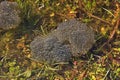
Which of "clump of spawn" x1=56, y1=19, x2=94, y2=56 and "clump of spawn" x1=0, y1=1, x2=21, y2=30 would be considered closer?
"clump of spawn" x1=56, y1=19, x2=94, y2=56

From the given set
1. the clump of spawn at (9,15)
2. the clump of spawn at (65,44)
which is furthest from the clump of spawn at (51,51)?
the clump of spawn at (9,15)

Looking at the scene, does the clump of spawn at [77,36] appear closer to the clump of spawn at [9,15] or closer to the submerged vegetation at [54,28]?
the submerged vegetation at [54,28]

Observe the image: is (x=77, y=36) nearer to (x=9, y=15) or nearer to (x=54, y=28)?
(x=54, y=28)

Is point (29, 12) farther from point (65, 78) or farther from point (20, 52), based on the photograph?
point (65, 78)

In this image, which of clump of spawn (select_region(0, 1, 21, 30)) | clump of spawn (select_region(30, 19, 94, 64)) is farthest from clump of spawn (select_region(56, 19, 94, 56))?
clump of spawn (select_region(0, 1, 21, 30))

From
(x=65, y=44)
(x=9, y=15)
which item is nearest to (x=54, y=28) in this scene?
(x=65, y=44)

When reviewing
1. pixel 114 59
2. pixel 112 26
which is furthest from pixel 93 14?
pixel 114 59

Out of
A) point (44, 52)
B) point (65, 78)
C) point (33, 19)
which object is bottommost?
point (65, 78)

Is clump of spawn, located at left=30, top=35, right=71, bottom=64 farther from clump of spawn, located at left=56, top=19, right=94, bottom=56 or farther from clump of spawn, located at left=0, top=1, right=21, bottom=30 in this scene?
clump of spawn, located at left=0, top=1, right=21, bottom=30

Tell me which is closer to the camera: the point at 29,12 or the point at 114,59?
the point at 114,59
